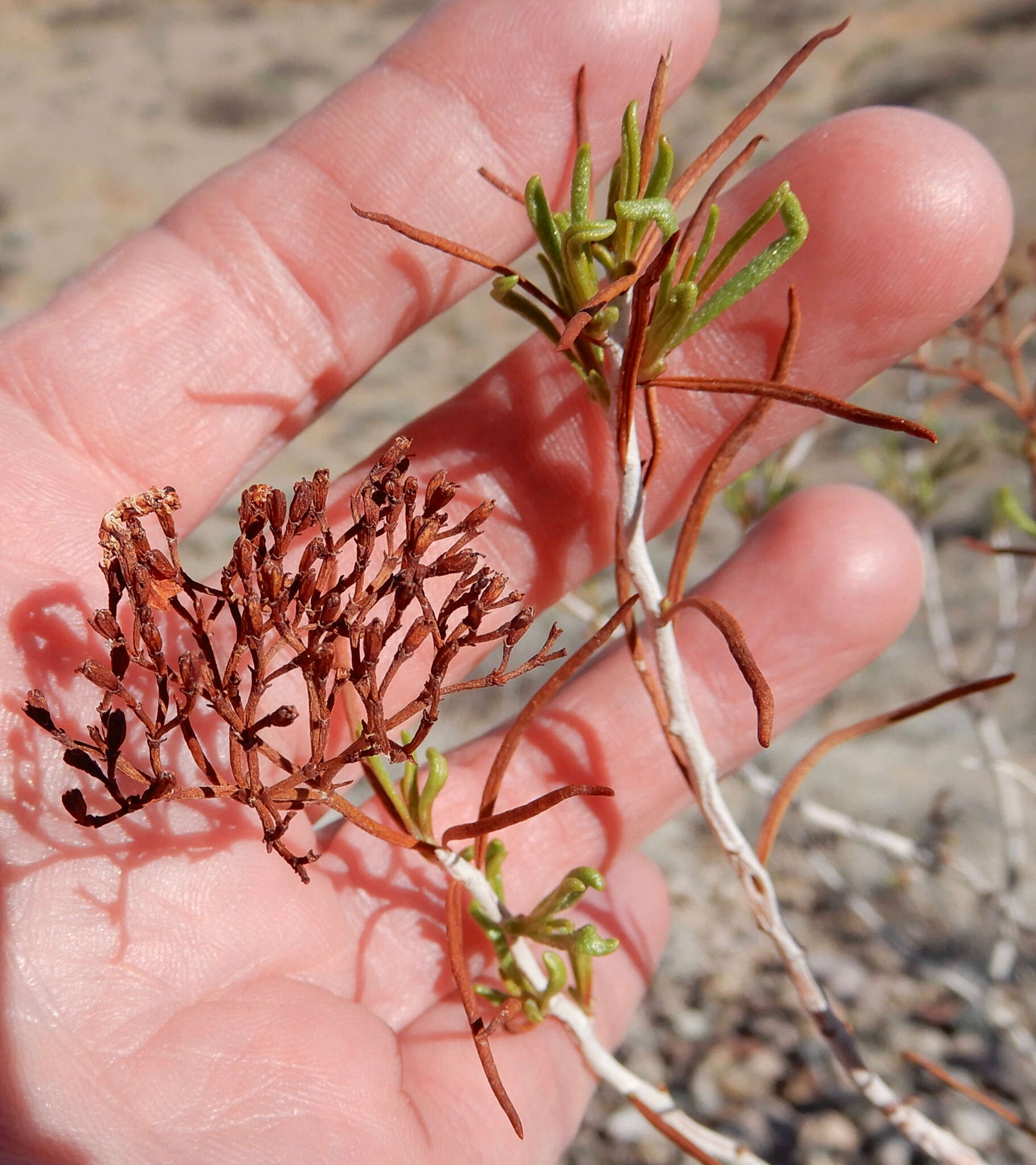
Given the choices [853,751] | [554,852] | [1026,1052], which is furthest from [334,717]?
[853,751]

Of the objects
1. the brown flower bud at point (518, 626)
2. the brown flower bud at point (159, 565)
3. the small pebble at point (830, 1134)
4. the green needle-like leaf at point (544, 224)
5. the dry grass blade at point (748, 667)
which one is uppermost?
the green needle-like leaf at point (544, 224)

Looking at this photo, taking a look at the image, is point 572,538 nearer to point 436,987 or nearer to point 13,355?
point 436,987

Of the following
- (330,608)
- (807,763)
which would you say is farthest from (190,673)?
(807,763)

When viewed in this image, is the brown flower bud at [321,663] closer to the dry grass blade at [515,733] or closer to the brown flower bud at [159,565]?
the brown flower bud at [159,565]

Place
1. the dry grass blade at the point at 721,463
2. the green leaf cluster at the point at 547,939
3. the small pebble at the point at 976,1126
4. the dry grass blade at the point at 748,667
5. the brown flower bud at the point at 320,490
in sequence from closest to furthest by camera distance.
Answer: the dry grass blade at the point at 748,667
the brown flower bud at the point at 320,490
the green leaf cluster at the point at 547,939
the dry grass blade at the point at 721,463
the small pebble at the point at 976,1126

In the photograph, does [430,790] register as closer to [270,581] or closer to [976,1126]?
[270,581]

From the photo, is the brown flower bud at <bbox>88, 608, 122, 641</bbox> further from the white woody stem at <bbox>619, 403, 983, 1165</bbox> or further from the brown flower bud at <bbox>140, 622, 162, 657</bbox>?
the white woody stem at <bbox>619, 403, 983, 1165</bbox>

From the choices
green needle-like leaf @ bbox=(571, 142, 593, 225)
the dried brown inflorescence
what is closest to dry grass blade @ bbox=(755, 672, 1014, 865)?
the dried brown inflorescence

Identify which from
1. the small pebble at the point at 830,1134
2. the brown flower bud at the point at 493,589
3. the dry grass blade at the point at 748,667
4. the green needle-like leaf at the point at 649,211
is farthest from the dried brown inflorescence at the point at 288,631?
the small pebble at the point at 830,1134
